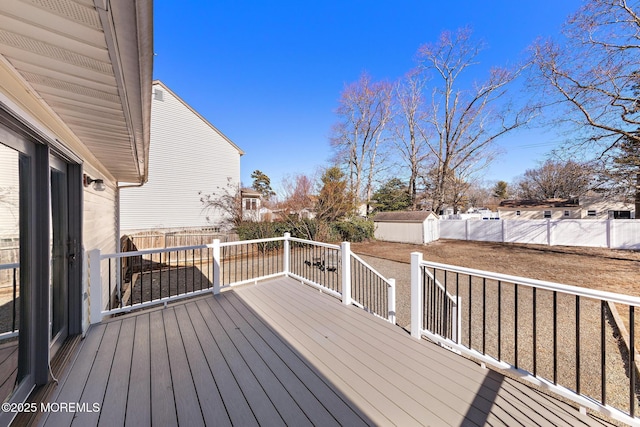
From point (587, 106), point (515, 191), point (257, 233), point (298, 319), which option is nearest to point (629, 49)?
point (587, 106)

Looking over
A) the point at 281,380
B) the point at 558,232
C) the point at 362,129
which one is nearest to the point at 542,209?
the point at 558,232

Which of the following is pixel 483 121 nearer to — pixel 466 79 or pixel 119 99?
pixel 466 79

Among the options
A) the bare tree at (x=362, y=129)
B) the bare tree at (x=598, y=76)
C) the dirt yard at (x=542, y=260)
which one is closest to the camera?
the dirt yard at (x=542, y=260)

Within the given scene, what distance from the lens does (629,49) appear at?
24.5ft

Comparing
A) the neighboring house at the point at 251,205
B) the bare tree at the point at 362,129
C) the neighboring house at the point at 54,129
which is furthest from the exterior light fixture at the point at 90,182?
the bare tree at the point at 362,129

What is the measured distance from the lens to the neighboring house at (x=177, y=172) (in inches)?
468

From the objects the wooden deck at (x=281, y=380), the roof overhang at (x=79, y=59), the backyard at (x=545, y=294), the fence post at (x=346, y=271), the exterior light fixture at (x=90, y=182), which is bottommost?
the backyard at (x=545, y=294)

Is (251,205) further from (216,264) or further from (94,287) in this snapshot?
(94,287)

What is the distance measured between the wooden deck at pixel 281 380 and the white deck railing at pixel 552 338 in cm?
15

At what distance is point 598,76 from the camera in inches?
316

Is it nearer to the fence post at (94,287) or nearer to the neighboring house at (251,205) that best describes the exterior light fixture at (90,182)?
the fence post at (94,287)

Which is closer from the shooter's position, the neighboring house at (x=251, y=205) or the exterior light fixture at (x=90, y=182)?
the exterior light fixture at (x=90, y=182)

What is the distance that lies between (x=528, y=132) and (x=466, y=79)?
15.5ft

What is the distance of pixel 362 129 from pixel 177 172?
1250cm
